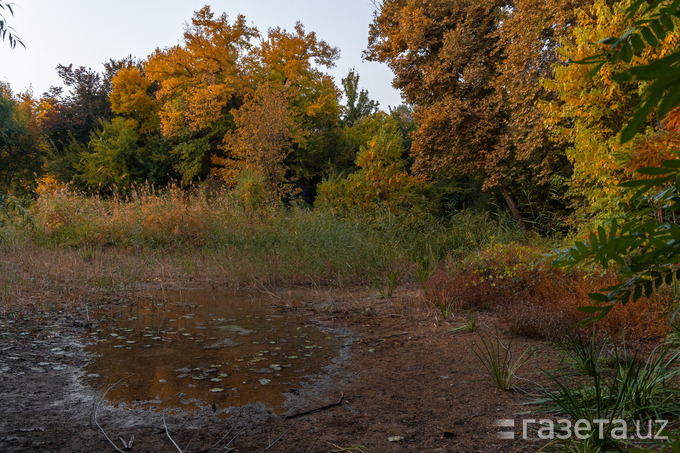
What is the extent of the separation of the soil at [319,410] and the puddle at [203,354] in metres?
0.17

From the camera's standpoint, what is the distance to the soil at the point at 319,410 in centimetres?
289

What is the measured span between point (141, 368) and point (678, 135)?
5207mm

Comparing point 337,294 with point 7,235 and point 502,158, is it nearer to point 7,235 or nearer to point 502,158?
point 502,158

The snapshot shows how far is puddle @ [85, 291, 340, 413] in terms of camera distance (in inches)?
147

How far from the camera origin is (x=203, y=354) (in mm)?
4789

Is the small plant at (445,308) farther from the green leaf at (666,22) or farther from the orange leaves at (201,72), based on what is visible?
the orange leaves at (201,72)

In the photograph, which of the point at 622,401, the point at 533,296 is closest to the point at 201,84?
the point at 533,296

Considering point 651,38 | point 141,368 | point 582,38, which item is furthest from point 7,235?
point 651,38

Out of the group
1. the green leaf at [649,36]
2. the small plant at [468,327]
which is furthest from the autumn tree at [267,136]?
the green leaf at [649,36]

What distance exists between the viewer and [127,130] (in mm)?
23797

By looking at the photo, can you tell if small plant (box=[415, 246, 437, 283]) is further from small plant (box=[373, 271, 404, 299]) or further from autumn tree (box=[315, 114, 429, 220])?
autumn tree (box=[315, 114, 429, 220])

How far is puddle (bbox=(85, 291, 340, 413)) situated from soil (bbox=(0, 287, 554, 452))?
0.55 ft

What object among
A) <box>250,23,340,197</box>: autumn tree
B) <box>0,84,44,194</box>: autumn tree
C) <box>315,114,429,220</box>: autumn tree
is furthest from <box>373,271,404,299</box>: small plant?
<box>0,84,44,194</box>: autumn tree

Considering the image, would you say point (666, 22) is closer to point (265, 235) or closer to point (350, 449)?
point (350, 449)
